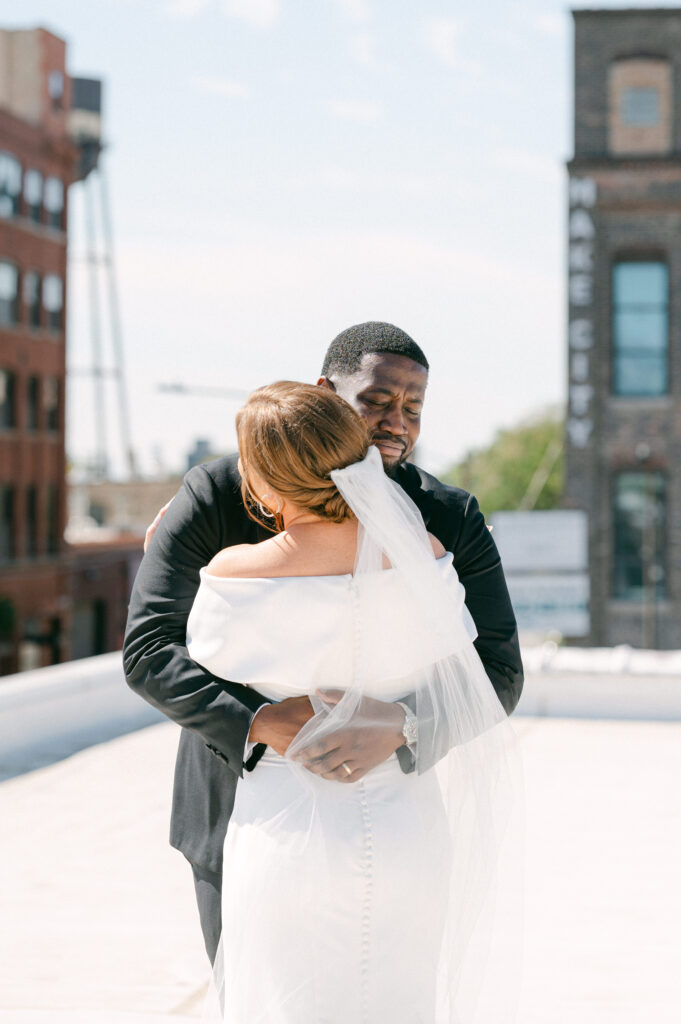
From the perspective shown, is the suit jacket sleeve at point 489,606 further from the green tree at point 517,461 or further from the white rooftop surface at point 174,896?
the green tree at point 517,461

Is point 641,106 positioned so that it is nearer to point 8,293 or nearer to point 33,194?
point 8,293

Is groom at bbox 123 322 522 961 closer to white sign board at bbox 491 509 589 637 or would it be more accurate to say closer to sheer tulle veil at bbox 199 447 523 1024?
sheer tulle veil at bbox 199 447 523 1024

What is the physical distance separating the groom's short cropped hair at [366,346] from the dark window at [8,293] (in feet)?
119

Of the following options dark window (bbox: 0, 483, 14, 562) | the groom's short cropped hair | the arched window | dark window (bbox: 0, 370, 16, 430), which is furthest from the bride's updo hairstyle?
dark window (bbox: 0, 370, 16, 430)

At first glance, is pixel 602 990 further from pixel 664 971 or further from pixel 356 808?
pixel 356 808

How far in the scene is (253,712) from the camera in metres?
2.48

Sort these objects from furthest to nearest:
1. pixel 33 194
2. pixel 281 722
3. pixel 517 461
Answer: pixel 517 461 → pixel 33 194 → pixel 281 722

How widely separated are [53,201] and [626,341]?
22.1 metres

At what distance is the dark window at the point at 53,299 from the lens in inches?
1582

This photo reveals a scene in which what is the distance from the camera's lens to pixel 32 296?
39.4 meters

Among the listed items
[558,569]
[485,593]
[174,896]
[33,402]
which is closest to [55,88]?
[33,402]

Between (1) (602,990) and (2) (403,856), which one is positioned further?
(1) (602,990)

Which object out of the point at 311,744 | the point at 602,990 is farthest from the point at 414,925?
the point at 602,990

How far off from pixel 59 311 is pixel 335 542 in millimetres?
40084
